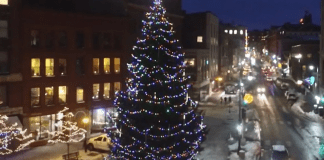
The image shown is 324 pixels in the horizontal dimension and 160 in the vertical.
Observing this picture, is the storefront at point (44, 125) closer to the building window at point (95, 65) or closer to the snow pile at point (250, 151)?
the building window at point (95, 65)

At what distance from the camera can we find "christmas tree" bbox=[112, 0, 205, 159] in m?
17.9

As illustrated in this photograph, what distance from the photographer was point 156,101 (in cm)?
1786

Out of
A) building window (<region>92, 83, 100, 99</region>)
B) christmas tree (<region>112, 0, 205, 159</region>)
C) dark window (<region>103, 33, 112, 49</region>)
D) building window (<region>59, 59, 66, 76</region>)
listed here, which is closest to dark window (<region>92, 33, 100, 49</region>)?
dark window (<region>103, 33, 112, 49</region>)

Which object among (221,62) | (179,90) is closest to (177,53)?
(179,90)

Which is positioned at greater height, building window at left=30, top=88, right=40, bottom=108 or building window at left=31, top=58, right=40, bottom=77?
building window at left=31, top=58, right=40, bottom=77

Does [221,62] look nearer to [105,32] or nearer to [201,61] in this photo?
[201,61]

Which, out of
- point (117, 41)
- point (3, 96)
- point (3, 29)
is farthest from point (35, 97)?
point (117, 41)

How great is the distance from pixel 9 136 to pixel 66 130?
22.0 ft

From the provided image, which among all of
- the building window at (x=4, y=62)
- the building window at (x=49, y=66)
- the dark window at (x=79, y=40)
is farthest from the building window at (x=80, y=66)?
the building window at (x=4, y=62)

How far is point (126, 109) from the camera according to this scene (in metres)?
18.6

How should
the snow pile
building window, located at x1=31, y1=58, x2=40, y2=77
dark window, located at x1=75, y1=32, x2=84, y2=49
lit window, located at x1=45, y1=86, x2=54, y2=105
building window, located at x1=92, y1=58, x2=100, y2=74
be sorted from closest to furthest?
the snow pile
building window, located at x1=31, y1=58, x2=40, y2=77
lit window, located at x1=45, y1=86, x2=54, y2=105
dark window, located at x1=75, y1=32, x2=84, y2=49
building window, located at x1=92, y1=58, x2=100, y2=74

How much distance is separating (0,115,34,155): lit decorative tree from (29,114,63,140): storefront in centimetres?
172

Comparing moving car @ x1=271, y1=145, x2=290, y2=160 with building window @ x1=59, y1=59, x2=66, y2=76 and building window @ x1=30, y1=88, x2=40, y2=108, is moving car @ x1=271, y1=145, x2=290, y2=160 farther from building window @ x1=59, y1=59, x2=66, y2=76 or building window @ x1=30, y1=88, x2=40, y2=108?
building window @ x1=59, y1=59, x2=66, y2=76

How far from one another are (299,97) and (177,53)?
5749 cm
